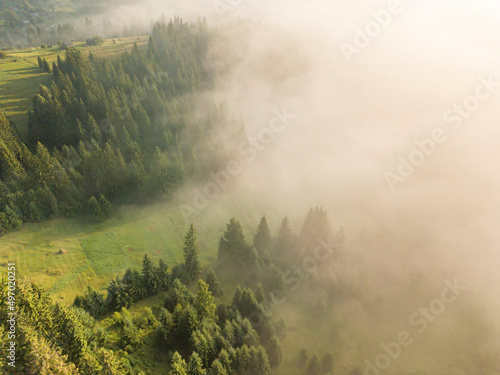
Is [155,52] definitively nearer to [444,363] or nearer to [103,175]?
[103,175]

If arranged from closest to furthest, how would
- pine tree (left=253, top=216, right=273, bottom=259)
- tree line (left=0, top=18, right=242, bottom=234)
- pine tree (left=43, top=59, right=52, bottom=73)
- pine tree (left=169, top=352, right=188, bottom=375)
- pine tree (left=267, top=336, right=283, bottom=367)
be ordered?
pine tree (left=169, top=352, right=188, bottom=375), pine tree (left=267, top=336, right=283, bottom=367), pine tree (left=253, top=216, right=273, bottom=259), tree line (left=0, top=18, right=242, bottom=234), pine tree (left=43, top=59, right=52, bottom=73)

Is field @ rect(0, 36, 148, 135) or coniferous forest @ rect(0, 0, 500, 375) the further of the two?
field @ rect(0, 36, 148, 135)

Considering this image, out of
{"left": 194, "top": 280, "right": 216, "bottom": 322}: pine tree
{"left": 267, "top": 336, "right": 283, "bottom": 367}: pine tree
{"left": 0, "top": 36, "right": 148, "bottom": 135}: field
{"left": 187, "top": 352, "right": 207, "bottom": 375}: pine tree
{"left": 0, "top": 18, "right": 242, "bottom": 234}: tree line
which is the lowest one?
{"left": 267, "top": 336, "right": 283, "bottom": 367}: pine tree

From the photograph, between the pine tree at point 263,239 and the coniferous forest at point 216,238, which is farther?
the pine tree at point 263,239

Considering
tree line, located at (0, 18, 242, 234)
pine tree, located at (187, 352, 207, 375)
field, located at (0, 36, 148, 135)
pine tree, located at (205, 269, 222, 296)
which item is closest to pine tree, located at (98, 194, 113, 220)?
tree line, located at (0, 18, 242, 234)

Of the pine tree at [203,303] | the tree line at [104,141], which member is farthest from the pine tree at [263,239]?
the tree line at [104,141]

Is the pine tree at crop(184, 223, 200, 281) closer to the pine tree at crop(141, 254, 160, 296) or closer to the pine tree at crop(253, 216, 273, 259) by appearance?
the pine tree at crop(141, 254, 160, 296)

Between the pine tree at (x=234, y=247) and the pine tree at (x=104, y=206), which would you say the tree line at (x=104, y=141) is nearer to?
the pine tree at (x=104, y=206)
